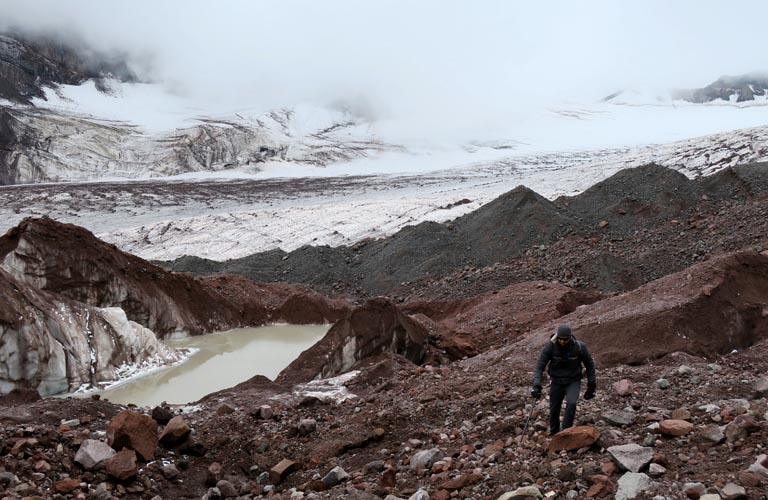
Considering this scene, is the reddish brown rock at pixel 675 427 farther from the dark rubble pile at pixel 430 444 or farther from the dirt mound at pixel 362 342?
the dirt mound at pixel 362 342

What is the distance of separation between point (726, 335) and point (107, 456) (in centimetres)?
956

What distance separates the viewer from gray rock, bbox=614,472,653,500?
439 centimetres

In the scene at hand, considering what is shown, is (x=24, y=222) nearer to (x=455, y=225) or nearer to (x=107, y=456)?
(x=107, y=456)

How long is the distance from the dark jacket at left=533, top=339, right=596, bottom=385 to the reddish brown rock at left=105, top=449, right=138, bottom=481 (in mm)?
4166

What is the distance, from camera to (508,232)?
25.8 metres

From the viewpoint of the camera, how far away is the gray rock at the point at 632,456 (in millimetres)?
4812

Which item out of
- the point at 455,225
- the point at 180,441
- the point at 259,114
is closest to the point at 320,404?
the point at 180,441

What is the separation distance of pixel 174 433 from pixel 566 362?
15.2 ft

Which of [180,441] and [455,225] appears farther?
[455,225]

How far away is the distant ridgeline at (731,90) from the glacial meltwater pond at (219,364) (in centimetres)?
13105

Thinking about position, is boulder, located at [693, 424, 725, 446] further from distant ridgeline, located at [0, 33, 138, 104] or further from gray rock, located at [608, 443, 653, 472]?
distant ridgeline, located at [0, 33, 138, 104]

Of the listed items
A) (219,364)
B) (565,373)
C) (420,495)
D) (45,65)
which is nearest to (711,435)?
(565,373)

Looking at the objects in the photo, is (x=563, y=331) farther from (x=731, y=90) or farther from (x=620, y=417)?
(x=731, y=90)

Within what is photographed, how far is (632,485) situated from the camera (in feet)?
14.7
